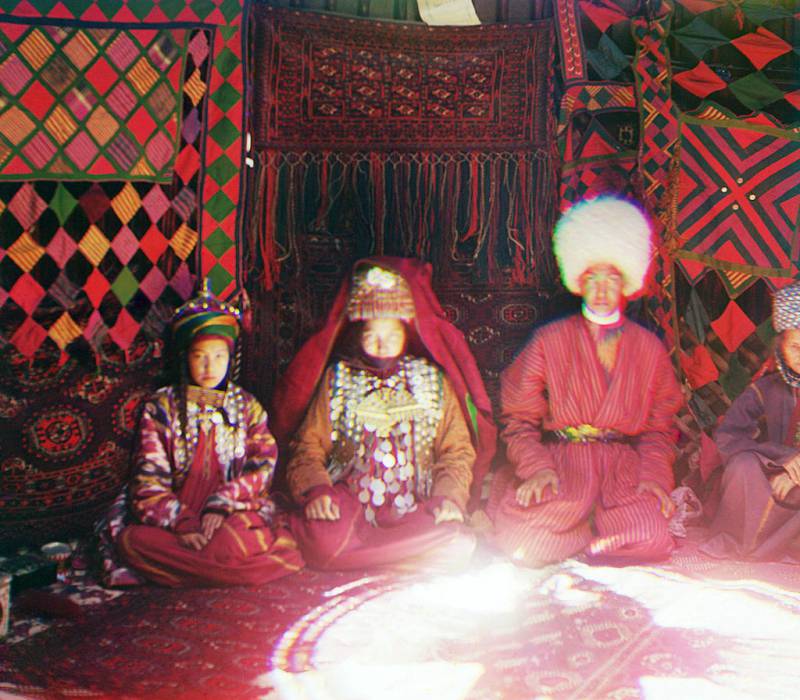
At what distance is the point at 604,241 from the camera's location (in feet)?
16.3

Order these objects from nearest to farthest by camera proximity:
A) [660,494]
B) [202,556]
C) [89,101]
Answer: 1. [202,556]
2. [660,494]
3. [89,101]

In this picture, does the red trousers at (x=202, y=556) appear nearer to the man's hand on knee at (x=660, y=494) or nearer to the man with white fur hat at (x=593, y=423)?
the man with white fur hat at (x=593, y=423)

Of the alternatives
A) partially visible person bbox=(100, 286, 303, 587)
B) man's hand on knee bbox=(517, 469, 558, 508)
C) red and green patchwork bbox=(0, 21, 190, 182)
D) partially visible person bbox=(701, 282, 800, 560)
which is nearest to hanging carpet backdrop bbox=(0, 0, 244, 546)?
red and green patchwork bbox=(0, 21, 190, 182)

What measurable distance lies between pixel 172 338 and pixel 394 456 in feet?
4.18

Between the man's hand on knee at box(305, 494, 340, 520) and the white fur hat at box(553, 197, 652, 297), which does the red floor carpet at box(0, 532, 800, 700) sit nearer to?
the man's hand on knee at box(305, 494, 340, 520)

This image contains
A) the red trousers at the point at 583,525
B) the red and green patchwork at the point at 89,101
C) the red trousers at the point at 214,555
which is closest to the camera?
the red trousers at the point at 214,555

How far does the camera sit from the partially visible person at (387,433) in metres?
4.47

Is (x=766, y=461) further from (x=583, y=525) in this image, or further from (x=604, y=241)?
(x=604, y=241)

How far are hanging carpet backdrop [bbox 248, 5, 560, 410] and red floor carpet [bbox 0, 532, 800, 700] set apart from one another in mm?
1626

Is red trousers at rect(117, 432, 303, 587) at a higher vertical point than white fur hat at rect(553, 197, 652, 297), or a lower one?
lower

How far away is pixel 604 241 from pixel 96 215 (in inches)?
107

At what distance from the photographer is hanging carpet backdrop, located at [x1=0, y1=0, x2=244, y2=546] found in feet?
15.9

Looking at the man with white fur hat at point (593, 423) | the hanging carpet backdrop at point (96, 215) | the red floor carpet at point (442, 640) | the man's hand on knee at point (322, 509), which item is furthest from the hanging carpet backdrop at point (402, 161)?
the red floor carpet at point (442, 640)

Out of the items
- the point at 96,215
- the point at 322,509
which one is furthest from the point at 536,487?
the point at 96,215
